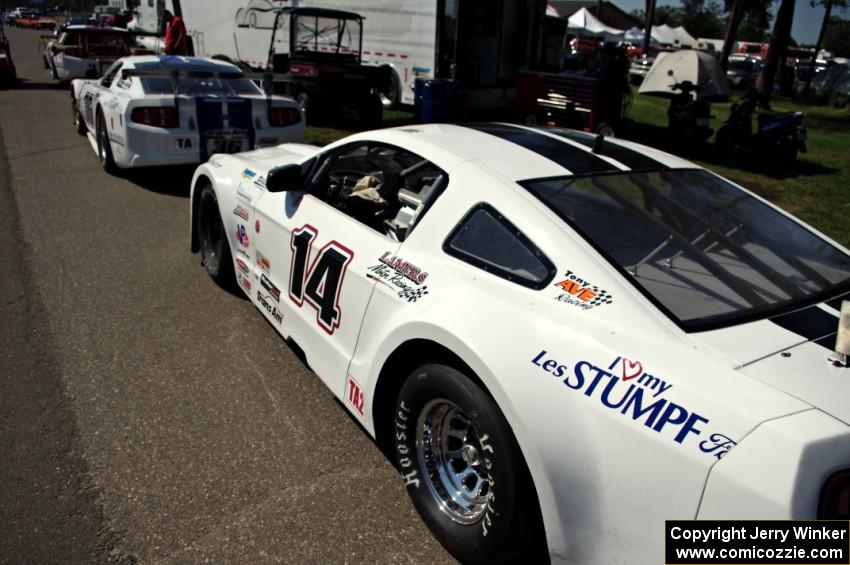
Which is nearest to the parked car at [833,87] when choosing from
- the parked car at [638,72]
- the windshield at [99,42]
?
the parked car at [638,72]

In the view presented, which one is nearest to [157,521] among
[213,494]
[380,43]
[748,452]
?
[213,494]

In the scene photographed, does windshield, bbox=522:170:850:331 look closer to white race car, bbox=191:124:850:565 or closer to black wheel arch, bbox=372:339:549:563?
white race car, bbox=191:124:850:565

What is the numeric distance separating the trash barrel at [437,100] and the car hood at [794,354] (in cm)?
1115

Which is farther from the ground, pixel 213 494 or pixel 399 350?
pixel 399 350

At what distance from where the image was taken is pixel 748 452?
64.1 inches

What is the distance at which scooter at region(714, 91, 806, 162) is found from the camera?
11273 millimetres

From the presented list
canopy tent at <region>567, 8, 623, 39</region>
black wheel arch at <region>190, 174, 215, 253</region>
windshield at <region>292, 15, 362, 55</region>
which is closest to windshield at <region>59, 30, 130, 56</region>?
windshield at <region>292, 15, 362, 55</region>

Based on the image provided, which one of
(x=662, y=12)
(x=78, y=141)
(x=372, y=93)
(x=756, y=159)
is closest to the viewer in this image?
(x=78, y=141)

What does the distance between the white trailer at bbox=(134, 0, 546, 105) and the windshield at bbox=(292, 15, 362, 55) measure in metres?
1.69

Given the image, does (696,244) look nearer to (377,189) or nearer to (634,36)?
(377,189)

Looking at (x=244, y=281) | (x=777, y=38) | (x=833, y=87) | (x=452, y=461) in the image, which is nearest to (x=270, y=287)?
(x=244, y=281)

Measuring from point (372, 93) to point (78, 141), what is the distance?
5.40 meters

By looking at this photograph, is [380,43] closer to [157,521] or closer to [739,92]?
[157,521]

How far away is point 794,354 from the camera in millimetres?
1942
